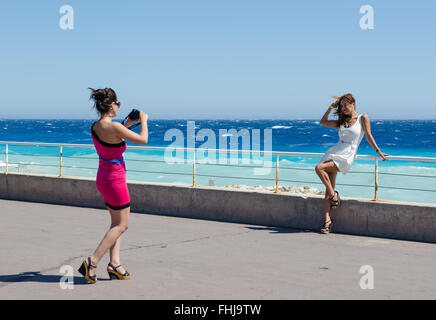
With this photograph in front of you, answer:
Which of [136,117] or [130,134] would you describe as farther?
[136,117]

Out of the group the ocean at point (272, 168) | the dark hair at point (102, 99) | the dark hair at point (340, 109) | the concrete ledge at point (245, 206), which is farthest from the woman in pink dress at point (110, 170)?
the concrete ledge at point (245, 206)

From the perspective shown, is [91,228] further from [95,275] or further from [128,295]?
[128,295]

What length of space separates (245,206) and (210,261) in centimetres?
268

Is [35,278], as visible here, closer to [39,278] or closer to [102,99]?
[39,278]

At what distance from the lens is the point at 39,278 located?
5684 mm

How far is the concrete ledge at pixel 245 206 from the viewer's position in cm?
783

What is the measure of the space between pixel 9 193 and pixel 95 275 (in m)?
6.73

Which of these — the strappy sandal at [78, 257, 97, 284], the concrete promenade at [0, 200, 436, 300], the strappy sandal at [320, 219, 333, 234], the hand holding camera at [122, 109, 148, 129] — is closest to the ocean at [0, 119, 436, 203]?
the strappy sandal at [320, 219, 333, 234]

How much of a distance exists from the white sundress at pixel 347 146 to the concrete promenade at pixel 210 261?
101 centimetres

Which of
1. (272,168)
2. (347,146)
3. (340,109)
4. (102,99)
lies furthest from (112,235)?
(272,168)

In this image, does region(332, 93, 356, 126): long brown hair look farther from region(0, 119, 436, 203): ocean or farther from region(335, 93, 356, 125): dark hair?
region(0, 119, 436, 203): ocean

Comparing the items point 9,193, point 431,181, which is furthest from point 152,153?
point 9,193

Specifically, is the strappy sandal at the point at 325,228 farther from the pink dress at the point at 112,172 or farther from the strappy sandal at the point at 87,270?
the strappy sandal at the point at 87,270

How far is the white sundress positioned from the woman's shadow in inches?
146
